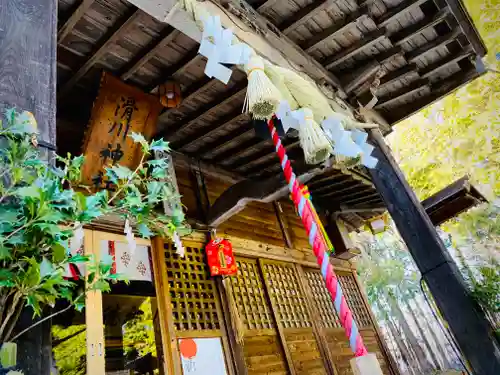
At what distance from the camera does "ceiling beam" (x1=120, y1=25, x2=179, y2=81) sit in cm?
411

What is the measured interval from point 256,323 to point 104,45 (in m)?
4.71

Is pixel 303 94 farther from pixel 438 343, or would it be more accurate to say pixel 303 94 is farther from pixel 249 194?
pixel 438 343

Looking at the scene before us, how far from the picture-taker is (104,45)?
4074mm

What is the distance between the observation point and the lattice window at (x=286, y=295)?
21.3 ft

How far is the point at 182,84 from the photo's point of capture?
16.6ft

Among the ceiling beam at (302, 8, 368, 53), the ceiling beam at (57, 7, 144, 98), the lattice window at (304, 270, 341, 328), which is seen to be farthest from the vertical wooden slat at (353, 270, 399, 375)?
the ceiling beam at (57, 7, 144, 98)

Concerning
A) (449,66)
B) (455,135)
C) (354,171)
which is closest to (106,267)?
(449,66)

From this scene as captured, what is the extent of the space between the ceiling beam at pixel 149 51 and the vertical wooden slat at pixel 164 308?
7.76 feet

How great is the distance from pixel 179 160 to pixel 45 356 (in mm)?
5174

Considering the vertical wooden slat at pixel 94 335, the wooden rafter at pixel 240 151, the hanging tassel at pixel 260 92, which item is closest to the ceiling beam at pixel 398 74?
the wooden rafter at pixel 240 151

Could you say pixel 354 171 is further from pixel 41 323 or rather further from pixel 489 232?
pixel 41 323

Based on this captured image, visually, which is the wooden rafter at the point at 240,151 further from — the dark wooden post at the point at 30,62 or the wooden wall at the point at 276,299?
the dark wooden post at the point at 30,62

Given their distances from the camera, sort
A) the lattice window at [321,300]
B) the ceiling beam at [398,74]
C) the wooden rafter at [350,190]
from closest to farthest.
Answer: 1. the ceiling beam at [398,74]
2. the lattice window at [321,300]
3. the wooden rafter at [350,190]

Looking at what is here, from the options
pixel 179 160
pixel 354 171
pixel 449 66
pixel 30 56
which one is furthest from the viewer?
pixel 354 171
